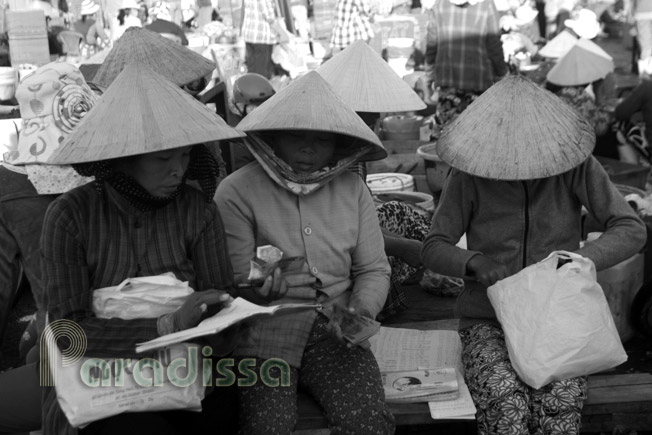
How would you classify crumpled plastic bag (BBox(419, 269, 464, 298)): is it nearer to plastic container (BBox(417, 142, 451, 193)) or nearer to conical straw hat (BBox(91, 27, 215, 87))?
conical straw hat (BBox(91, 27, 215, 87))

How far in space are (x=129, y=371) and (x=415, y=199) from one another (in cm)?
249

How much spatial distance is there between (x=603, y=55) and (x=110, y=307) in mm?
5019

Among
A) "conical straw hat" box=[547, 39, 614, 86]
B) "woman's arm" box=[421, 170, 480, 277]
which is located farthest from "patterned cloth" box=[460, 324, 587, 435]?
"conical straw hat" box=[547, 39, 614, 86]

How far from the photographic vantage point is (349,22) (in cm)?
997

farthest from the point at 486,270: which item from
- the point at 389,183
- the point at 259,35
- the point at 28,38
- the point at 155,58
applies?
the point at 259,35

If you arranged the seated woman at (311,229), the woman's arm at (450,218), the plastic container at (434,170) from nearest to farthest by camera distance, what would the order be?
1. the seated woman at (311,229)
2. the woman's arm at (450,218)
3. the plastic container at (434,170)

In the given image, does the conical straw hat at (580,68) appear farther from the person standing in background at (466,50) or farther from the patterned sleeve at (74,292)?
the patterned sleeve at (74,292)

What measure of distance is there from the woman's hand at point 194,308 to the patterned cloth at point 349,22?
8400 mm

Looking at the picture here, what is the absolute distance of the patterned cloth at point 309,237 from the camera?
7.79 ft

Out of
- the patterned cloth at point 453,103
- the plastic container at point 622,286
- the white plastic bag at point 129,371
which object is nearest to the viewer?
the white plastic bag at point 129,371

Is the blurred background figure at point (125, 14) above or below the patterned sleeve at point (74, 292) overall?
below

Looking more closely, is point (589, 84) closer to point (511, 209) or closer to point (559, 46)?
point (559, 46)

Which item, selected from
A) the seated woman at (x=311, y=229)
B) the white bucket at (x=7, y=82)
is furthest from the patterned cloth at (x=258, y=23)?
the seated woman at (x=311, y=229)

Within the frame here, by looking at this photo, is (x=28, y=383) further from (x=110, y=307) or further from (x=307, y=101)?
(x=307, y=101)
